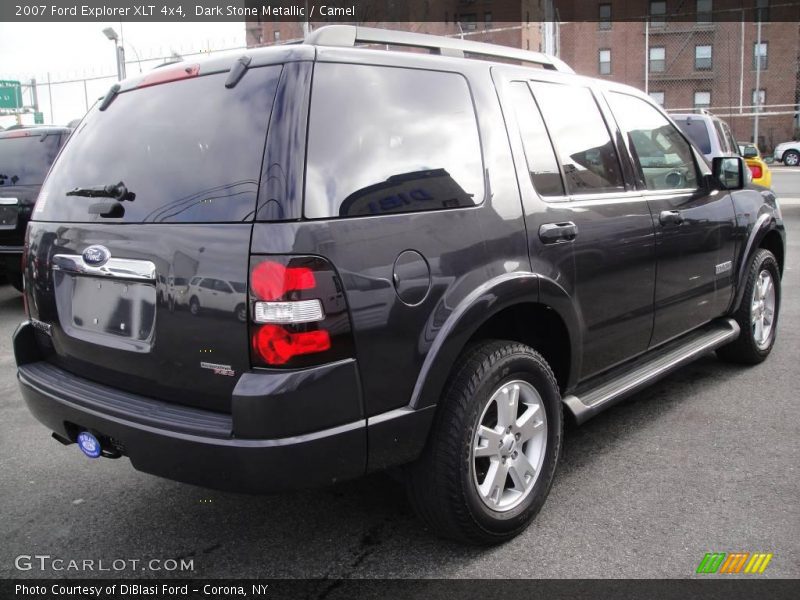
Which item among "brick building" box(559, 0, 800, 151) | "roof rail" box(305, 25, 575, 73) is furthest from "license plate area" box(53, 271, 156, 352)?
"brick building" box(559, 0, 800, 151)

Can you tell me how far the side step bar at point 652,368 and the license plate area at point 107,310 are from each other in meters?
1.82

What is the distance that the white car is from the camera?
120 ft

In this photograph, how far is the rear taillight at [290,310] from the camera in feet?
7.34

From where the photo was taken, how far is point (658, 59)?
1645 inches

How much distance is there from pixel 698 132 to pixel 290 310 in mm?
10423

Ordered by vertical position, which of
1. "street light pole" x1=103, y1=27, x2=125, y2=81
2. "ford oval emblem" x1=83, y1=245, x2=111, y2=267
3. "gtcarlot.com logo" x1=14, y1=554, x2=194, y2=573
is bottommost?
"gtcarlot.com logo" x1=14, y1=554, x2=194, y2=573

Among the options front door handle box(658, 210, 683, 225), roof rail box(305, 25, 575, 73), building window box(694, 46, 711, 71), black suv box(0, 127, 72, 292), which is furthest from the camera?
building window box(694, 46, 711, 71)

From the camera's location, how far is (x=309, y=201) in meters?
2.30

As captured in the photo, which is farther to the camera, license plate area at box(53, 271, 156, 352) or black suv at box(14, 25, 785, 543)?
license plate area at box(53, 271, 156, 352)

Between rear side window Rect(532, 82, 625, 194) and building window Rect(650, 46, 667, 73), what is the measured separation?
41.7m

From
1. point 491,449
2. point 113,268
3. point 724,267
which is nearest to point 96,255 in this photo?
point 113,268

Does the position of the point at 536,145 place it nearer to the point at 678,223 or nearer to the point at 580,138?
the point at 580,138

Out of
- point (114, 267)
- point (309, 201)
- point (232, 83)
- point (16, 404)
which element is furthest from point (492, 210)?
point (16, 404)

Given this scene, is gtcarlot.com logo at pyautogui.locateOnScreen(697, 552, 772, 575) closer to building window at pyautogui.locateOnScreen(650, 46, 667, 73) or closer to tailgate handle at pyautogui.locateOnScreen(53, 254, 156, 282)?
tailgate handle at pyautogui.locateOnScreen(53, 254, 156, 282)
